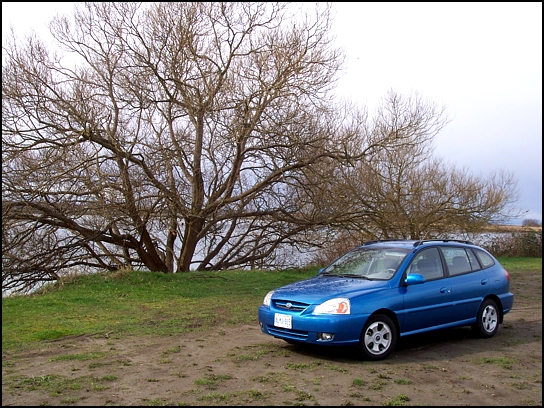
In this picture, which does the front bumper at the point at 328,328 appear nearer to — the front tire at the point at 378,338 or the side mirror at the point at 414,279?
the front tire at the point at 378,338

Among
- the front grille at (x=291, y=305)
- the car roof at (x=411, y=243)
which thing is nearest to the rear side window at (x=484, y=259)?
the car roof at (x=411, y=243)

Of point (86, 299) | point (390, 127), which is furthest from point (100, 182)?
point (390, 127)

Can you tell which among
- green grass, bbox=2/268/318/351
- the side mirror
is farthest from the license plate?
green grass, bbox=2/268/318/351

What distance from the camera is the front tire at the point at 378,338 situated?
6961mm

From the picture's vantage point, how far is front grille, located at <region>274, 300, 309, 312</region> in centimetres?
720

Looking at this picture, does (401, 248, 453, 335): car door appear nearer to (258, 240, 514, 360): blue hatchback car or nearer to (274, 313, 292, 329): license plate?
(258, 240, 514, 360): blue hatchback car

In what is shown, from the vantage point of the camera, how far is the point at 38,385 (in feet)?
18.7

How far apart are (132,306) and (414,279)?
19.5 ft

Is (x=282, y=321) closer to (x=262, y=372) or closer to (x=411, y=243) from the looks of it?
(x=262, y=372)

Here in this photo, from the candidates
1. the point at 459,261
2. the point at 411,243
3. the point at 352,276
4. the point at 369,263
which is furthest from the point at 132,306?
the point at 459,261

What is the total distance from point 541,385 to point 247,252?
61.5ft

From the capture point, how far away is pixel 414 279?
7508 millimetres

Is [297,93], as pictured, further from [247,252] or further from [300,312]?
[300,312]

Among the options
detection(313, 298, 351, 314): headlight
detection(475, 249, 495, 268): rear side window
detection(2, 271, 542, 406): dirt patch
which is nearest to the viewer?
detection(2, 271, 542, 406): dirt patch
